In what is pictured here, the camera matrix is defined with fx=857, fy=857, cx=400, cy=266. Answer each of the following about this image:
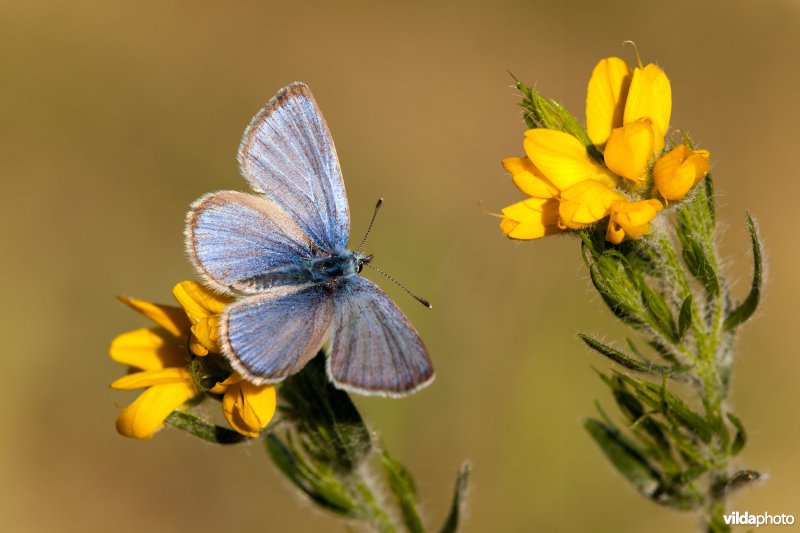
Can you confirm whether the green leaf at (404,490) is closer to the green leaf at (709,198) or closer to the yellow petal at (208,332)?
the yellow petal at (208,332)

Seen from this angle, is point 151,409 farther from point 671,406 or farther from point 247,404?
point 671,406

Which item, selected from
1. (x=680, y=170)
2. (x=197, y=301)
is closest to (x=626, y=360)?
(x=680, y=170)

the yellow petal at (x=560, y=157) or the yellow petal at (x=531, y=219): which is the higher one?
the yellow petal at (x=560, y=157)

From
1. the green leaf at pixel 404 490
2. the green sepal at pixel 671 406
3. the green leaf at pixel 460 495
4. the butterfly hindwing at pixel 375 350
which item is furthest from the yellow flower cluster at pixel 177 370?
the green sepal at pixel 671 406

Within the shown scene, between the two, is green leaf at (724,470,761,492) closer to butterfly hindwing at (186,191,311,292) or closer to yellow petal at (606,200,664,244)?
yellow petal at (606,200,664,244)

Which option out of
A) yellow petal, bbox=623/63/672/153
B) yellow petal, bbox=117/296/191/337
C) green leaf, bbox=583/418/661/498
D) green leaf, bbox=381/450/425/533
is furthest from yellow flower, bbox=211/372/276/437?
yellow petal, bbox=623/63/672/153

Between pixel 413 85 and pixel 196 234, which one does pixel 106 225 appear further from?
pixel 196 234
